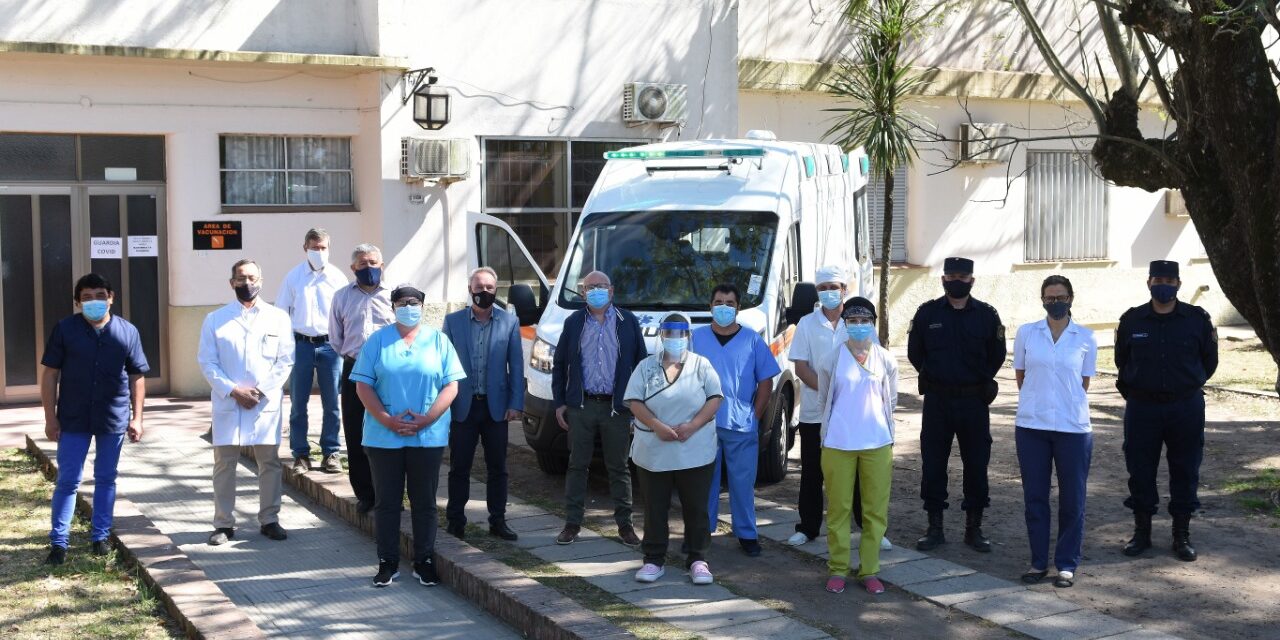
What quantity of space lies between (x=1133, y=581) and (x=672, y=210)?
4.38 metres

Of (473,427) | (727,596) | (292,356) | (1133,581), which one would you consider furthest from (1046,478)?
(292,356)

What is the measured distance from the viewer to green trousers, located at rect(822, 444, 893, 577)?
7.68m

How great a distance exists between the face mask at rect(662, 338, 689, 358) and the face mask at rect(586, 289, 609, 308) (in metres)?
0.92

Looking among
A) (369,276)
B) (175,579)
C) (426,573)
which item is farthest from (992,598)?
(369,276)

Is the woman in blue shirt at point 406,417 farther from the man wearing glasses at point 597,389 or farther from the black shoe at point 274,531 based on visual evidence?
the black shoe at point 274,531

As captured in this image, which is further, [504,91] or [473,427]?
[504,91]

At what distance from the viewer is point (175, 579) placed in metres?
7.59

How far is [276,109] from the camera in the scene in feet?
48.3

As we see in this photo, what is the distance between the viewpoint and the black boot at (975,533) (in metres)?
8.49

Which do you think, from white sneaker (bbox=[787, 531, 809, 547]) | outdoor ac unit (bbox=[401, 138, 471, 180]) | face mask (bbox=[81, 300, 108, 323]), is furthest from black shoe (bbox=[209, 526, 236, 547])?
outdoor ac unit (bbox=[401, 138, 471, 180])

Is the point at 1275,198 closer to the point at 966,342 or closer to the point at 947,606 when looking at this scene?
the point at 966,342

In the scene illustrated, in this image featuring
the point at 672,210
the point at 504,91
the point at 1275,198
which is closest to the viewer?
the point at 1275,198

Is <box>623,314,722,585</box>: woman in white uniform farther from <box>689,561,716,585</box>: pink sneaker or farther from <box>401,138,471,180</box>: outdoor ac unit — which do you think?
<box>401,138,471,180</box>: outdoor ac unit

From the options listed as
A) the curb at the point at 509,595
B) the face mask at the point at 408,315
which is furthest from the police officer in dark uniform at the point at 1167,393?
the face mask at the point at 408,315
